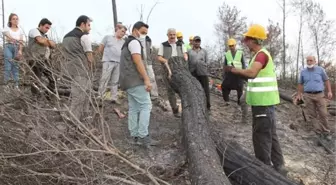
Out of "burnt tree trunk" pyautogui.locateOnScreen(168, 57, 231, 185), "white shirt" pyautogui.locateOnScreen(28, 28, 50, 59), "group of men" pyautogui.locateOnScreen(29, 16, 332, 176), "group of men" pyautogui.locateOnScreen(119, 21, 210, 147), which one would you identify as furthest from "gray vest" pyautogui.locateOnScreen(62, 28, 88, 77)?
"burnt tree trunk" pyautogui.locateOnScreen(168, 57, 231, 185)

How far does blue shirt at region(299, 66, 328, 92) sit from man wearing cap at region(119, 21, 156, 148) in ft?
12.2

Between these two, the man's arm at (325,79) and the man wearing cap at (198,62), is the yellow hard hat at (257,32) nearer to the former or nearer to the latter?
the man wearing cap at (198,62)

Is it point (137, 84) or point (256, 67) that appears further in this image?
point (137, 84)

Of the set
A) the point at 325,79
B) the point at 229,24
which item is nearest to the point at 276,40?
the point at 229,24

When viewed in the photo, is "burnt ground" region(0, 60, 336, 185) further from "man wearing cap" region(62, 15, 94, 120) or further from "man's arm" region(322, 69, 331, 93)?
"man's arm" region(322, 69, 331, 93)

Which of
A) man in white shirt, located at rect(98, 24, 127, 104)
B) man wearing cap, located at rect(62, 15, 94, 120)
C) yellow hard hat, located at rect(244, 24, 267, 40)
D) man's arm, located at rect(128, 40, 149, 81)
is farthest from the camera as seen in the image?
man in white shirt, located at rect(98, 24, 127, 104)

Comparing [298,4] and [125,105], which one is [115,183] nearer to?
[125,105]

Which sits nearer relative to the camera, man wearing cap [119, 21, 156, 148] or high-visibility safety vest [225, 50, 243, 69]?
man wearing cap [119, 21, 156, 148]

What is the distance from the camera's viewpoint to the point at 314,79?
7.91m

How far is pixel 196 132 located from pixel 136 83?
108 centimetres

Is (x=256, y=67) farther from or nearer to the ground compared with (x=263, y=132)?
farther from the ground

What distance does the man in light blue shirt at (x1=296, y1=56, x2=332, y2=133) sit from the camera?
7879 millimetres

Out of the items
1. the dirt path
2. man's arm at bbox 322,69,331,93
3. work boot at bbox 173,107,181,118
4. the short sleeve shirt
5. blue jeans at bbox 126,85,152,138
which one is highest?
the short sleeve shirt

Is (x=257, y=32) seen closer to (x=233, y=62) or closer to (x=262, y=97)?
(x=262, y=97)
